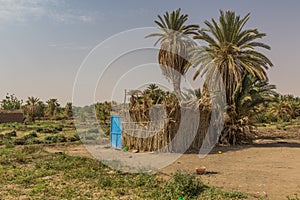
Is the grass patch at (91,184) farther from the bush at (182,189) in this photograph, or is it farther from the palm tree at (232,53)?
the palm tree at (232,53)

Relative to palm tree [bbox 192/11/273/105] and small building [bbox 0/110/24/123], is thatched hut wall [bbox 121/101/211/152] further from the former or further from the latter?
small building [bbox 0/110/24/123]

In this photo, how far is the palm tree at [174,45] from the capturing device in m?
26.5

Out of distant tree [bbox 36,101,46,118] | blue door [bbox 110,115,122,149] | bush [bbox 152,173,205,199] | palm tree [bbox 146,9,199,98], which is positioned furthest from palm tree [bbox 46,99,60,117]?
bush [bbox 152,173,205,199]

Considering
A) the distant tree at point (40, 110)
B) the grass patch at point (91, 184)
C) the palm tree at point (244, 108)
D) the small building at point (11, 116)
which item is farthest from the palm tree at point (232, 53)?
the distant tree at point (40, 110)

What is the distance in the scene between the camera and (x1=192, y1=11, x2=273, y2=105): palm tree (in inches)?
750

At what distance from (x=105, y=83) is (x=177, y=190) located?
330 inches

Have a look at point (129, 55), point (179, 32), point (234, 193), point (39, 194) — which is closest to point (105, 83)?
point (129, 55)

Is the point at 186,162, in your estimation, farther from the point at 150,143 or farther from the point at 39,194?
the point at 39,194

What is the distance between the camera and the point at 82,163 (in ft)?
39.5

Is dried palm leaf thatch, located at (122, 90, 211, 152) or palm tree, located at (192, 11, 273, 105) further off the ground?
palm tree, located at (192, 11, 273, 105)

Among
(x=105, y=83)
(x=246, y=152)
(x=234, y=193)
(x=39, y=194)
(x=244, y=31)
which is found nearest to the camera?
(x=234, y=193)

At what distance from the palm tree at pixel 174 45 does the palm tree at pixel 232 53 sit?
6.06 metres

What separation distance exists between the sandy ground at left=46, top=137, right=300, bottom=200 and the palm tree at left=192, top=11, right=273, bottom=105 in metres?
5.05

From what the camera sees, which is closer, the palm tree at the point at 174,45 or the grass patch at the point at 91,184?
the grass patch at the point at 91,184
